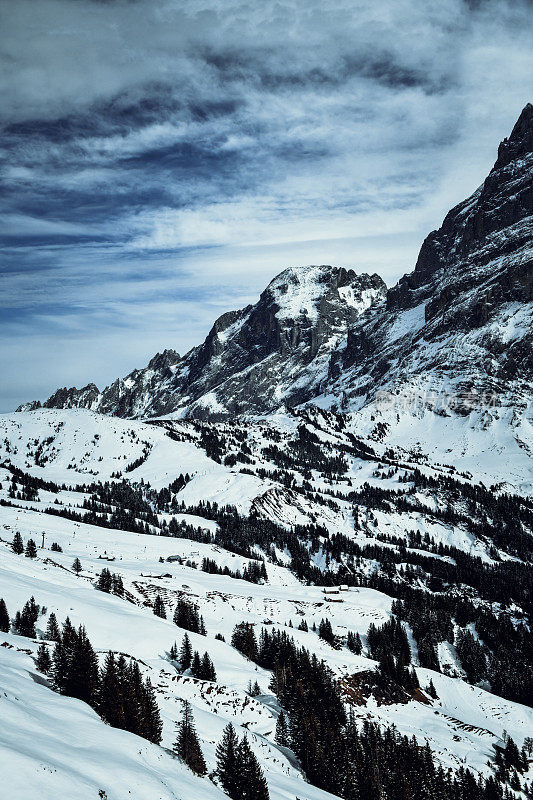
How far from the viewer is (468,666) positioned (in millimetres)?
139000

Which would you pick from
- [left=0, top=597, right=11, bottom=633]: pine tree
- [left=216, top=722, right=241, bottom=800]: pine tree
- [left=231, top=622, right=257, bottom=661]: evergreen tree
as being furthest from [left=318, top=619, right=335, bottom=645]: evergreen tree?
[left=0, top=597, right=11, bottom=633]: pine tree

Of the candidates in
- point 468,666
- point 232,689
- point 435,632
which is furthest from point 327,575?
point 232,689

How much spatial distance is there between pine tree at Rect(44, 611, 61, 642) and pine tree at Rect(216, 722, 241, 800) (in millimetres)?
28675

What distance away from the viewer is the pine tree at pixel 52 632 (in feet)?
218

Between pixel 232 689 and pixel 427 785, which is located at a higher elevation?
pixel 232 689

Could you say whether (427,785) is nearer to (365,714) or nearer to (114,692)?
(365,714)

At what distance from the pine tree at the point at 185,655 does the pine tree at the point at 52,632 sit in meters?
21.2

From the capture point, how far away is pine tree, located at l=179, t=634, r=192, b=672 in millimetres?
78500

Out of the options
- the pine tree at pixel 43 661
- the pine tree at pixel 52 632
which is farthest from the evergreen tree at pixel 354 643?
the pine tree at pixel 43 661

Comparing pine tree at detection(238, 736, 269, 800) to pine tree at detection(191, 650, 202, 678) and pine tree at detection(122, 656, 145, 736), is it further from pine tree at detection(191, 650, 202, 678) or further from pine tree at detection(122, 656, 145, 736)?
pine tree at detection(191, 650, 202, 678)

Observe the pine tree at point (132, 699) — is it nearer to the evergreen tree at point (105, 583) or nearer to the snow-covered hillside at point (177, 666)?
the snow-covered hillside at point (177, 666)

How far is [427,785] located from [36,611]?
61052 mm

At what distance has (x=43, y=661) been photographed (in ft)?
179

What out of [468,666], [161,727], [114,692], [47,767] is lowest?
[468,666]
